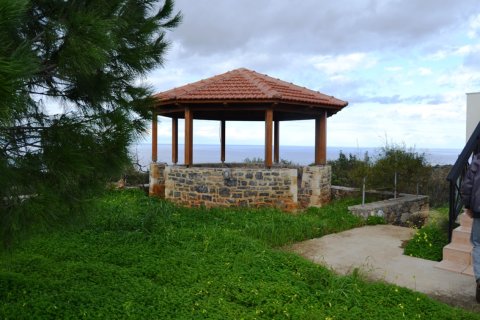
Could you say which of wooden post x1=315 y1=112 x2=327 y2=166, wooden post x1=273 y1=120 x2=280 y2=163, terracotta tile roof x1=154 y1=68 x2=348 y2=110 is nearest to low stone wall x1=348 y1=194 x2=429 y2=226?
wooden post x1=315 y1=112 x2=327 y2=166

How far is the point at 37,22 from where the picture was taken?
3.52 m

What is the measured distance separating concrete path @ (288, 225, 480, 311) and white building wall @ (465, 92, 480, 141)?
11.6 feet

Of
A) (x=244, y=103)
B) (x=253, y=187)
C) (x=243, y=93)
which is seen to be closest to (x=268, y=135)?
(x=244, y=103)

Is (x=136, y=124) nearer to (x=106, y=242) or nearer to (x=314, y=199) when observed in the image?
(x=106, y=242)

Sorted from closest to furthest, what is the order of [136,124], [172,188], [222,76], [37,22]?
[37,22] → [136,124] → [172,188] → [222,76]

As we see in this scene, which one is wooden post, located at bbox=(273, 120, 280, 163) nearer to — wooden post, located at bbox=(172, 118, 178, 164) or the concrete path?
wooden post, located at bbox=(172, 118, 178, 164)

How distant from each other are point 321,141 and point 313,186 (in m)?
1.43

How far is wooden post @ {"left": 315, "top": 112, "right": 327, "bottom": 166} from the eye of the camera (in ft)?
37.1

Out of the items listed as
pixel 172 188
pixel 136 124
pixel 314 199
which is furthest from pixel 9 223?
pixel 314 199

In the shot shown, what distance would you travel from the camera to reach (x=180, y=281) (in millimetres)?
4738

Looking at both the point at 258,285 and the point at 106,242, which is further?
the point at 106,242

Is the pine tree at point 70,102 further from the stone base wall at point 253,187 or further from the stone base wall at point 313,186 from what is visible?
the stone base wall at point 313,186

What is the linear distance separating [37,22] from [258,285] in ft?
11.5

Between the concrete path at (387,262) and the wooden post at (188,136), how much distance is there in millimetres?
4536
